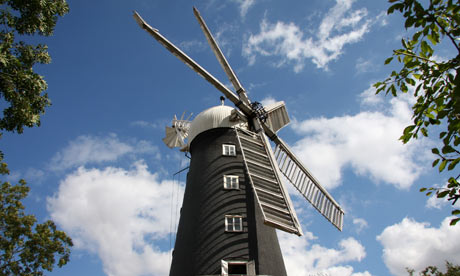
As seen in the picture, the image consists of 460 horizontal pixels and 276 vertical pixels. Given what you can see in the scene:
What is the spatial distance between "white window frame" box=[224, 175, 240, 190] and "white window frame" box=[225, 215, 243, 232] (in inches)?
68.0

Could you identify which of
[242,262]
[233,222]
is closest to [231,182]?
[233,222]

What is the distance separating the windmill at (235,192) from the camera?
547 inches

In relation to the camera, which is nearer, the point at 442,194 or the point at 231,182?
the point at 442,194

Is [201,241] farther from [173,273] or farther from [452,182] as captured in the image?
[452,182]

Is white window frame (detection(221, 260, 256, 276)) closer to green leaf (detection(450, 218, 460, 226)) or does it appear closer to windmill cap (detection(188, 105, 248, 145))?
windmill cap (detection(188, 105, 248, 145))

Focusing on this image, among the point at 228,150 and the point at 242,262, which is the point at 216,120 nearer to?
the point at 228,150

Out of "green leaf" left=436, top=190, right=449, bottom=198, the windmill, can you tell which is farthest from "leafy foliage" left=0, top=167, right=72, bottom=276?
"green leaf" left=436, top=190, right=449, bottom=198

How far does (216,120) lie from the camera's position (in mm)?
19672

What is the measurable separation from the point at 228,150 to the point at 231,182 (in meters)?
2.33

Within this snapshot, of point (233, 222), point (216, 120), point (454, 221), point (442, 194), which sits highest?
point (216, 120)

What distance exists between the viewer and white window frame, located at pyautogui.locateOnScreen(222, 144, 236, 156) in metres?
18.3

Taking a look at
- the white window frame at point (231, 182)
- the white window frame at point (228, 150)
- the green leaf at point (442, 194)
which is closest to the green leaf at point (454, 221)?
the green leaf at point (442, 194)

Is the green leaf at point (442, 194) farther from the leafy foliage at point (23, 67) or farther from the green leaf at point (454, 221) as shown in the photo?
the leafy foliage at point (23, 67)

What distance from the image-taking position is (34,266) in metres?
15.5
